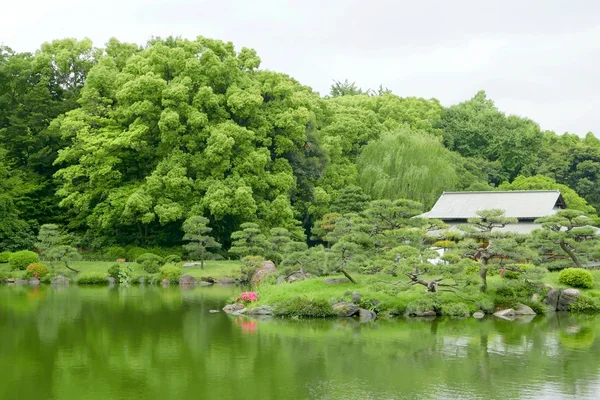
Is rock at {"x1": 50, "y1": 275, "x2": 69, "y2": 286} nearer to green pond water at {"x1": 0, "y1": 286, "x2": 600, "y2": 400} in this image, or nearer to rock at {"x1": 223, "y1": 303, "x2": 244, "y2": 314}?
green pond water at {"x1": 0, "y1": 286, "x2": 600, "y2": 400}

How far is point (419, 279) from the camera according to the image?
69.4ft

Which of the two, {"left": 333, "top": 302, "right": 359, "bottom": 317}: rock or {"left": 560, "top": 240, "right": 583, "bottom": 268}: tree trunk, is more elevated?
{"left": 560, "top": 240, "right": 583, "bottom": 268}: tree trunk

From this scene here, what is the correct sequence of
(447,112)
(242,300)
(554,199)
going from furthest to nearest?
(447,112)
(554,199)
(242,300)

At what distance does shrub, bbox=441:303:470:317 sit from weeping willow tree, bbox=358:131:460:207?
59.9 ft

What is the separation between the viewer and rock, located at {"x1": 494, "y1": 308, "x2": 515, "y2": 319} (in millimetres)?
20925

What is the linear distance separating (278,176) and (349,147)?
7562mm

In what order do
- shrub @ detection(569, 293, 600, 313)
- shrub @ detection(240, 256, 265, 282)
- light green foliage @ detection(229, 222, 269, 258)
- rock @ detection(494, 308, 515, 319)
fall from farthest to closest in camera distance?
light green foliage @ detection(229, 222, 269, 258), shrub @ detection(240, 256, 265, 282), shrub @ detection(569, 293, 600, 313), rock @ detection(494, 308, 515, 319)

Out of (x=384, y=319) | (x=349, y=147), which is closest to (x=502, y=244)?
(x=384, y=319)

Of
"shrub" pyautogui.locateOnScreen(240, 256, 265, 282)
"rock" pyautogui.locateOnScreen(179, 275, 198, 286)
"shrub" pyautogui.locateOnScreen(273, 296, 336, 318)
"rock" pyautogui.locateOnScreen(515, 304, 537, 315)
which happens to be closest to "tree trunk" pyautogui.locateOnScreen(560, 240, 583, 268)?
"rock" pyautogui.locateOnScreen(515, 304, 537, 315)

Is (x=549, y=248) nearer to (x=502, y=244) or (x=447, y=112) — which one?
(x=502, y=244)

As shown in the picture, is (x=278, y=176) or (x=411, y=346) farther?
(x=278, y=176)

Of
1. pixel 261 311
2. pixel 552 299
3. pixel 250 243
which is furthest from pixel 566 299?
pixel 250 243

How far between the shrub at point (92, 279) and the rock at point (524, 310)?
56.8 feet

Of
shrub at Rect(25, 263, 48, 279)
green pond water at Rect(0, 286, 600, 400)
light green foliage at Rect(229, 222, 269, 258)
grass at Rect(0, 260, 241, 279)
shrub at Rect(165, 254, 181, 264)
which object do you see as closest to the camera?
green pond water at Rect(0, 286, 600, 400)
